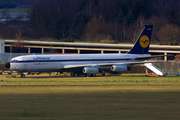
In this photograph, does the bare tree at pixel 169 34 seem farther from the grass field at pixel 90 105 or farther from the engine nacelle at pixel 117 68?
the grass field at pixel 90 105

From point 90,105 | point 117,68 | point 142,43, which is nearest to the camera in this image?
point 90,105

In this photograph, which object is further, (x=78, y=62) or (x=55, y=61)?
(x=78, y=62)

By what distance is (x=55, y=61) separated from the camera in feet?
209

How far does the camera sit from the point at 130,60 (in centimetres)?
6931

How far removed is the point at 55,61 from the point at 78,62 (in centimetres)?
490

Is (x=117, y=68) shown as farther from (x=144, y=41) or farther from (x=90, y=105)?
(x=90, y=105)

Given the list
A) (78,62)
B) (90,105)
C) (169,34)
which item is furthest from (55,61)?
(169,34)

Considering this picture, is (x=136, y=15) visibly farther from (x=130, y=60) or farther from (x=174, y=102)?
(x=174, y=102)

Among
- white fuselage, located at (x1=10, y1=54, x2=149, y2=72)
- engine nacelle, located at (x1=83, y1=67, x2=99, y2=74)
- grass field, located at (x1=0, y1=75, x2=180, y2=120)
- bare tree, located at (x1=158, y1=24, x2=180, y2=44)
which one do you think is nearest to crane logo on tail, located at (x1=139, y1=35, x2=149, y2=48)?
white fuselage, located at (x1=10, y1=54, x2=149, y2=72)

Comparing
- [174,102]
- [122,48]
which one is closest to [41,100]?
[174,102]

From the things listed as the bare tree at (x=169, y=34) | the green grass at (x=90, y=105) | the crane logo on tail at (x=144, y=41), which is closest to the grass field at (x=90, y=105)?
the green grass at (x=90, y=105)

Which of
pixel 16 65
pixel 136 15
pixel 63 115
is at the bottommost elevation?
pixel 63 115

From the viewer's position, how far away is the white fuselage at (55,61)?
6181 cm

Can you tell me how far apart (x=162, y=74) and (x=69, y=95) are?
33.9 metres
